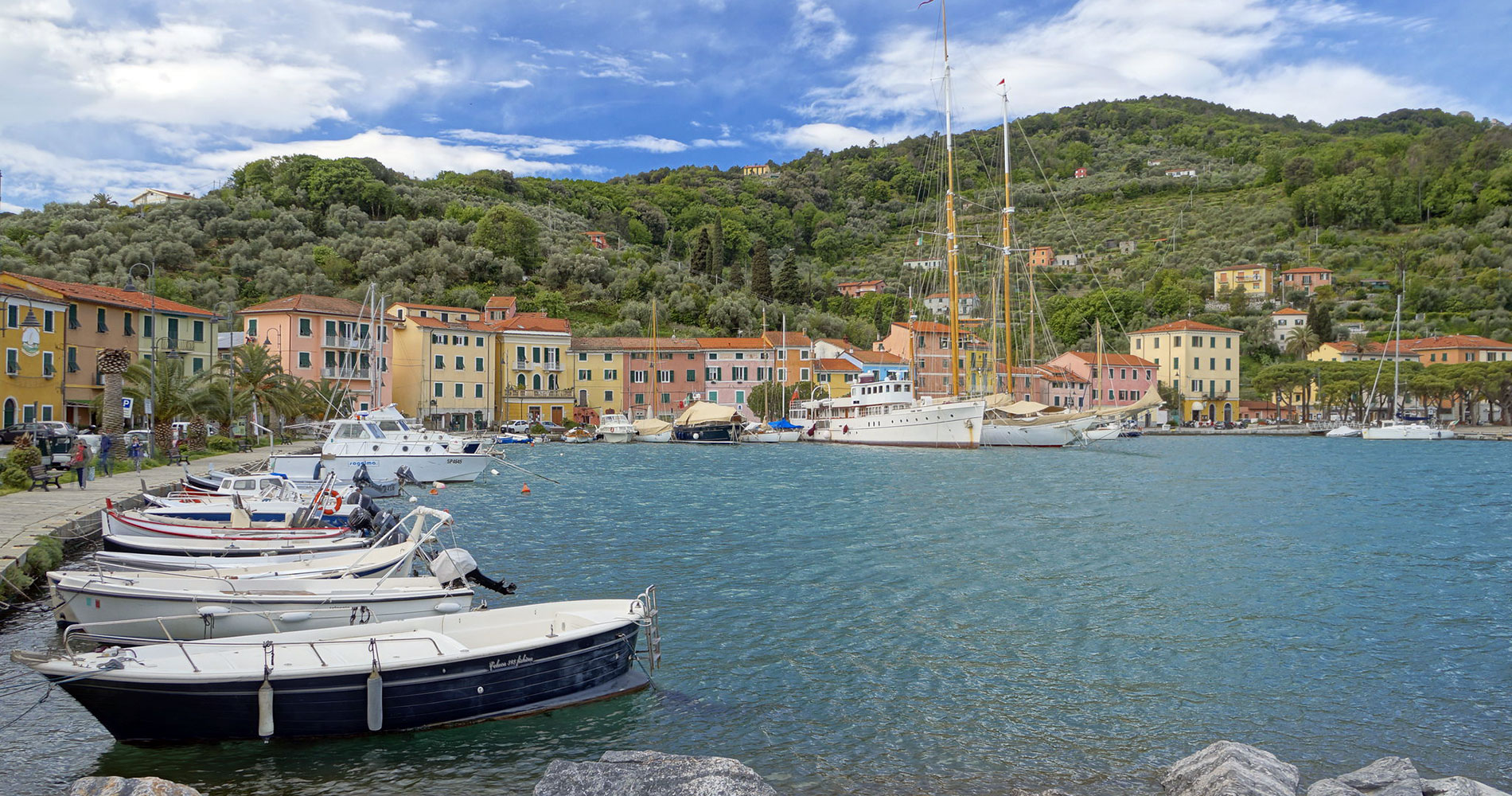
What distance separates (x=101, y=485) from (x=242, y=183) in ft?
383

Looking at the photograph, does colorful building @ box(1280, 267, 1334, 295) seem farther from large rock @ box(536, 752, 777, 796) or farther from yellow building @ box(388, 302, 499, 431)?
large rock @ box(536, 752, 777, 796)

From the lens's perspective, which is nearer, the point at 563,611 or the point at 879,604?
the point at 563,611

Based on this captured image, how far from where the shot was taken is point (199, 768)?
916 centimetres

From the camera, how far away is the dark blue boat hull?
9.21 m

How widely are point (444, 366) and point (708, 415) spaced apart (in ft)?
76.7

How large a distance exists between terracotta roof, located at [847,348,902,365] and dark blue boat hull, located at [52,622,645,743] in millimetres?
82382

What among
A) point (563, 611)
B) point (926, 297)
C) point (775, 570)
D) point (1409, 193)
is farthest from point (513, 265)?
point (1409, 193)

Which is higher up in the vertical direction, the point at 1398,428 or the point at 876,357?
the point at 876,357

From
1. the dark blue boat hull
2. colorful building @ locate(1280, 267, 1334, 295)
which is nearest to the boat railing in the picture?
the dark blue boat hull

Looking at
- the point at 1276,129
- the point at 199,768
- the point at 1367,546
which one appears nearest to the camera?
the point at 199,768

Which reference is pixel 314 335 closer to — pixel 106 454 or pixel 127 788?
pixel 106 454

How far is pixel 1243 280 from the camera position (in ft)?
417

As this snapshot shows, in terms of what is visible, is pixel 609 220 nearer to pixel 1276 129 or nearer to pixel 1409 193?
pixel 1409 193

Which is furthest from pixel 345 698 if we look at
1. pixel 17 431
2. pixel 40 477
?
pixel 17 431
